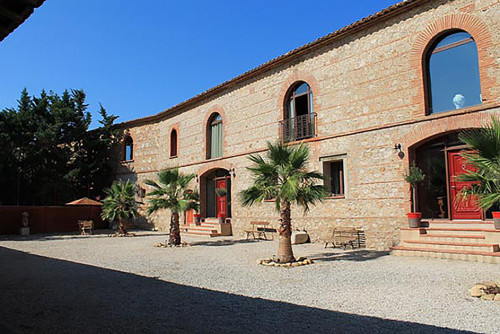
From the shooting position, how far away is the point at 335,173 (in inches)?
509

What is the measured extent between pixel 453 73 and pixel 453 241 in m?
4.70

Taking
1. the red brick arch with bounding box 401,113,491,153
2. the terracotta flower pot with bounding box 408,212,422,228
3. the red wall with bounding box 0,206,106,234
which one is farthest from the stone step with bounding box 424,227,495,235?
the red wall with bounding box 0,206,106,234

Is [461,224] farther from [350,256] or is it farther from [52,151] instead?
[52,151]

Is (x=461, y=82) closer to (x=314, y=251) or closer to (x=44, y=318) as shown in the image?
(x=314, y=251)

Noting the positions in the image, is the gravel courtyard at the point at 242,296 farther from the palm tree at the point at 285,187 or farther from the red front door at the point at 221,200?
the red front door at the point at 221,200

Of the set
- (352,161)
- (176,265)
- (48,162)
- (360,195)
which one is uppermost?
(48,162)

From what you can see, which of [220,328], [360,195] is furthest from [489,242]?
[220,328]

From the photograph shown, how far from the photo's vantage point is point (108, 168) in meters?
23.7

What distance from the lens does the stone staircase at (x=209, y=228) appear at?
643 inches

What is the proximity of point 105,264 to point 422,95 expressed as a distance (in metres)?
9.77

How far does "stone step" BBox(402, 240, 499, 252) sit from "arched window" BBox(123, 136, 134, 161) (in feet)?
58.6

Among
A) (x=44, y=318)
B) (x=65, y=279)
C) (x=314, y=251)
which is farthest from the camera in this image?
(x=314, y=251)

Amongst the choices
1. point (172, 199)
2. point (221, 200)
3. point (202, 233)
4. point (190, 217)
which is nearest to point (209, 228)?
point (202, 233)

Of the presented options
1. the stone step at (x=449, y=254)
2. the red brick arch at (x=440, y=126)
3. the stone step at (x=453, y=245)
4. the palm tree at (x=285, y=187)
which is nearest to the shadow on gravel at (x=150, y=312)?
the palm tree at (x=285, y=187)
